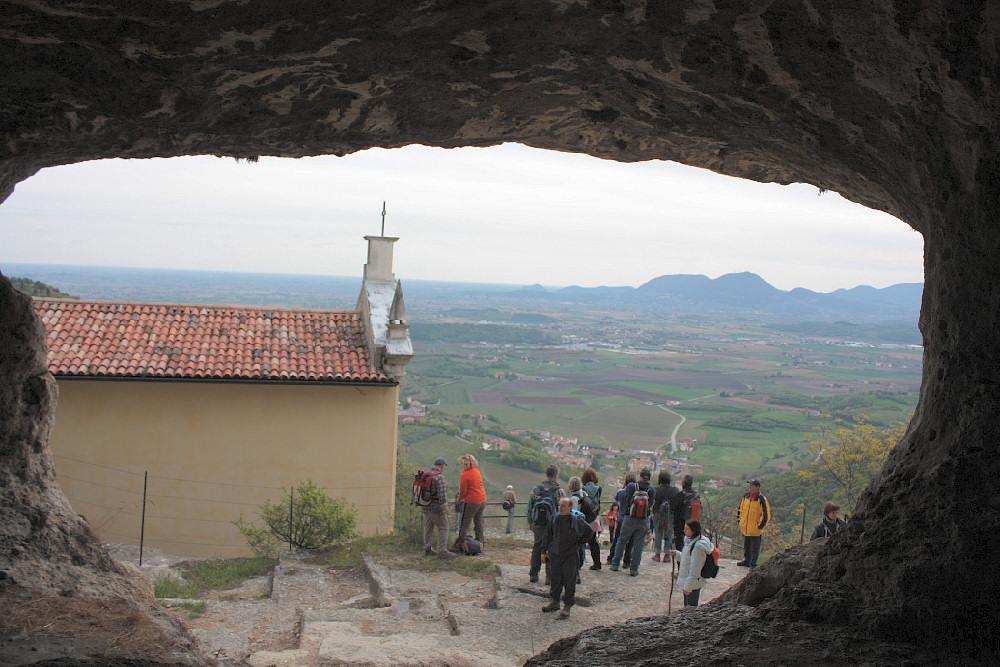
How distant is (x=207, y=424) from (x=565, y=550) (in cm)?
926

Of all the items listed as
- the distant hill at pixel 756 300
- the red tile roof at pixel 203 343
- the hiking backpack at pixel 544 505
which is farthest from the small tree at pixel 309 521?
the distant hill at pixel 756 300

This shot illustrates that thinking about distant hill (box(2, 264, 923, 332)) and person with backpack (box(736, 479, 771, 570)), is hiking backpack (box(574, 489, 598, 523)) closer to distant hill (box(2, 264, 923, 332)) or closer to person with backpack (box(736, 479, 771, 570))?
person with backpack (box(736, 479, 771, 570))

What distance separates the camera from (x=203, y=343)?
50.5 feet

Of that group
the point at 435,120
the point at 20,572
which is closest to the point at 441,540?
the point at 20,572

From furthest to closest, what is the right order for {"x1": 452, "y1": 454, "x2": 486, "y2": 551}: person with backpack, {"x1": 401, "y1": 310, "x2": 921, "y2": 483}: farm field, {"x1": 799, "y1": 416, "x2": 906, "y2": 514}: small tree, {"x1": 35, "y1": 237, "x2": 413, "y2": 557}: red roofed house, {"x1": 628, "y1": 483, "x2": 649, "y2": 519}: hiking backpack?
{"x1": 401, "y1": 310, "x2": 921, "y2": 483}: farm field
{"x1": 799, "y1": 416, "x2": 906, "y2": 514}: small tree
{"x1": 35, "y1": 237, "x2": 413, "y2": 557}: red roofed house
{"x1": 452, "y1": 454, "x2": 486, "y2": 551}: person with backpack
{"x1": 628, "y1": 483, "x2": 649, "y2": 519}: hiking backpack

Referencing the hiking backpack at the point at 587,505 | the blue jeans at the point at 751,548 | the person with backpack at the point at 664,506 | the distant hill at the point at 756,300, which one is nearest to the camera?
the hiking backpack at the point at 587,505

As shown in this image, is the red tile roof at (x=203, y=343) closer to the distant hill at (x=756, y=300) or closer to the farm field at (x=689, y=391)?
the farm field at (x=689, y=391)

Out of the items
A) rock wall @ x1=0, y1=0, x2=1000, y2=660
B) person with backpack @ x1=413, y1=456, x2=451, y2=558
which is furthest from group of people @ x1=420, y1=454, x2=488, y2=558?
rock wall @ x1=0, y1=0, x2=1000, y2=660

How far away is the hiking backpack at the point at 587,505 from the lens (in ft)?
31.1

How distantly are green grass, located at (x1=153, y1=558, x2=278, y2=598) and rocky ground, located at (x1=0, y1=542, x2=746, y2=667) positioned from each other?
325 mm

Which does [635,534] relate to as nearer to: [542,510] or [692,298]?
[542,510]

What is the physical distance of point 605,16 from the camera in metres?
3.36

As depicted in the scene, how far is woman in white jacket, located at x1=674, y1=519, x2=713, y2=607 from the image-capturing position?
772cm

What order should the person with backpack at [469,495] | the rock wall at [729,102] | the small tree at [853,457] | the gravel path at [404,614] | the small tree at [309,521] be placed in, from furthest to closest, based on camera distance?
1. the small tree at [853,457]
2. the small tree at [309,521]
3. the person with backpack at [469,495]
4. the gravel path at [404,614]
5. the rock wall at [729,102]
